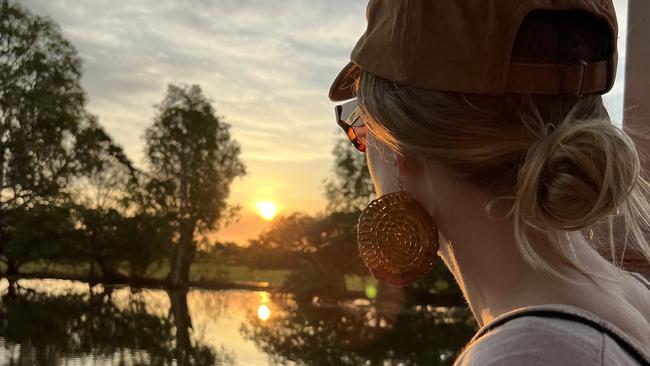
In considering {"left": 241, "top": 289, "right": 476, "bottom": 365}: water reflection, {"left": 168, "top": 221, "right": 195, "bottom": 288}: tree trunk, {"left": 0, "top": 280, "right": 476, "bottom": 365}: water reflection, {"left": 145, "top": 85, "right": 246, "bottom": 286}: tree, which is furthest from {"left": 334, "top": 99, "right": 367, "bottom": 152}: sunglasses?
{"left": 145, "top": 85, "right": 246, "bottom": 286}: tree

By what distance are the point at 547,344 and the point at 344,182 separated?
9681 mm

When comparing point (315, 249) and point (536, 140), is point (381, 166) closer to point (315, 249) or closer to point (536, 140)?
point (536, 140)

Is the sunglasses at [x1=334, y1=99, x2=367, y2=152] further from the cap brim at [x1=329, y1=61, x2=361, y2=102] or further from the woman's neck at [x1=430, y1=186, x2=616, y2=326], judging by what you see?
the woman's neck at [x1=430, y1=186, x2=616, y2=326]

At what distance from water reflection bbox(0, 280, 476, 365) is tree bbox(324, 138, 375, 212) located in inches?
63.6

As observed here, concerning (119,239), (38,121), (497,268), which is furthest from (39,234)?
(497,268)

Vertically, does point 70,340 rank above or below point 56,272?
below

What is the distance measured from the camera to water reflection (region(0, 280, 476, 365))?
1064 cm

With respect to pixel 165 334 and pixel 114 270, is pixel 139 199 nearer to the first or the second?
pixel 114 270

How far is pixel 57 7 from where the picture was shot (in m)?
14.9

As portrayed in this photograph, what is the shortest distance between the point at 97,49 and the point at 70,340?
229 inches

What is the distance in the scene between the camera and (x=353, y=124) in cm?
57

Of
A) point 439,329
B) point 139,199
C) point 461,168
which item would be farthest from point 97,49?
point 461,168

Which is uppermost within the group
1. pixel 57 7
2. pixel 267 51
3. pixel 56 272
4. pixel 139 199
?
pixel 57 7

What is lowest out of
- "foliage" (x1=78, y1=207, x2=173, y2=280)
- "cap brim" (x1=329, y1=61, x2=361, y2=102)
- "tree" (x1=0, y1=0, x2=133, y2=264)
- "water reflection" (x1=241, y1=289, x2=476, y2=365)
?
"water reflection" (x1=241, y1=289, x2=476, y2=365)
